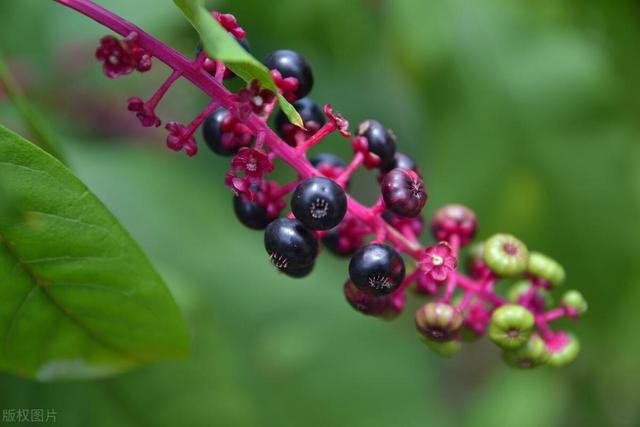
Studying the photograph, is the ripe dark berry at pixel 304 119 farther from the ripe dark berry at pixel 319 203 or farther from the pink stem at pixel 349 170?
the ripe dark berry at pixel 319 203

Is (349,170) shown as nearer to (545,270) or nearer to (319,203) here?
(319,203)

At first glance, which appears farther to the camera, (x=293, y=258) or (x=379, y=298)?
(x=379, y=298)

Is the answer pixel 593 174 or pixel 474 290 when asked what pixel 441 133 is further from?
pixel 474 290

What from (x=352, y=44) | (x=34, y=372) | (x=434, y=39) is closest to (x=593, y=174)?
(x=434, y=39)

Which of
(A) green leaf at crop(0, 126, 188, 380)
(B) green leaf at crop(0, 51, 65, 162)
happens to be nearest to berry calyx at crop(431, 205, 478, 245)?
(A) green leaf at crop(0, 126, 188, 380)

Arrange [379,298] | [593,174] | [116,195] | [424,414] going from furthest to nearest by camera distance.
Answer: [424,414], [116,195], [593,174], [379,298]

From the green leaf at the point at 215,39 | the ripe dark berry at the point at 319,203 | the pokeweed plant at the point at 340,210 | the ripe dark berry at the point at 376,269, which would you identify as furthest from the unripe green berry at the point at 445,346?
the green leaf at the point at 215,39
